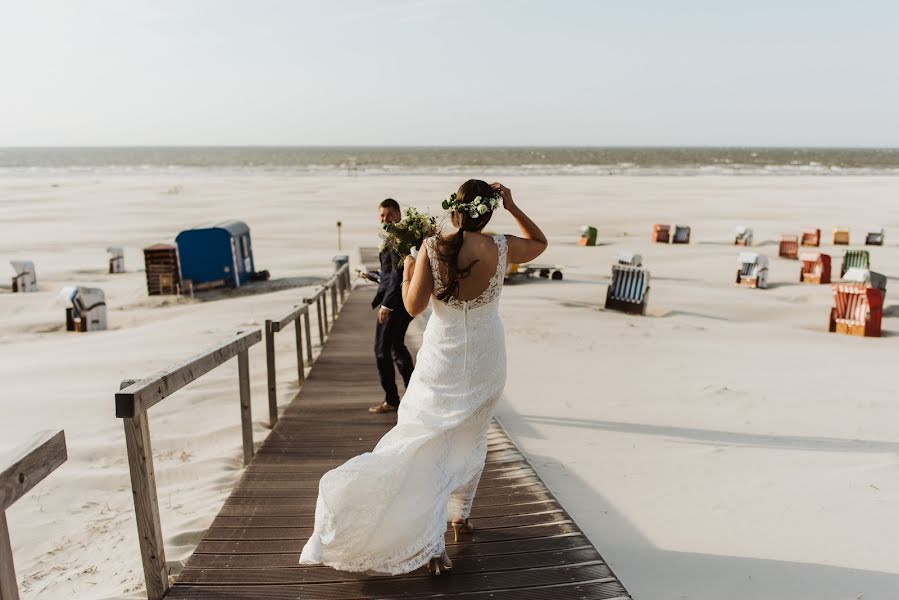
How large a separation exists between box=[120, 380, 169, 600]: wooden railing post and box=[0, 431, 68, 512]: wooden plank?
2.23 feet

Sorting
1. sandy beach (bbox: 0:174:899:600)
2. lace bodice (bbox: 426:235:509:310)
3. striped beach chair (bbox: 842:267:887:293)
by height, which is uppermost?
lace bodice (bbox: 426:235:509:310)

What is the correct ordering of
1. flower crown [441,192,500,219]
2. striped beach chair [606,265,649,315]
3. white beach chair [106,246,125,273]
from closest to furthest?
flower crown [441,192,500,219]
striped beach chair [606,265,649,315]
white beach chair [106,246,125,273]

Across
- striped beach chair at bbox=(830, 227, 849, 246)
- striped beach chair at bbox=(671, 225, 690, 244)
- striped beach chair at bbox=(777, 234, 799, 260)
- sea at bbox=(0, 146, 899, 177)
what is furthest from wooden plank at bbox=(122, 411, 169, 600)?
sea at bbox=(0, 146, 899, 177)

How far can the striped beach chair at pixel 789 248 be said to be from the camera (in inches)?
837

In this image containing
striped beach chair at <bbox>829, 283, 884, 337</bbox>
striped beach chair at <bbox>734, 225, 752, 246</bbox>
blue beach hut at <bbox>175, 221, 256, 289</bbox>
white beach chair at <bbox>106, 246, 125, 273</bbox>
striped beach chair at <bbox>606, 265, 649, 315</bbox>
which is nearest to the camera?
striped beach chair at <bbox>829, 283, 884, 337</bbox>

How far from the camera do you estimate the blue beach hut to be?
1647 cm

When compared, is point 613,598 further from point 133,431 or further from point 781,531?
point 133,431

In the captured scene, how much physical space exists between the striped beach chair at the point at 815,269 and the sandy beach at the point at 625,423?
17.2 inches

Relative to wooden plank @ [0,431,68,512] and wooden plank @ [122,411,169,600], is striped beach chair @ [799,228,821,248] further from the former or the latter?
wooden plank @ [0,431,68,512]

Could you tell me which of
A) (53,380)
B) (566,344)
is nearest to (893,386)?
(566,344)

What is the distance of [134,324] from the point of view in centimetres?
1376

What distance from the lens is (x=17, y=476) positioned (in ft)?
8.04

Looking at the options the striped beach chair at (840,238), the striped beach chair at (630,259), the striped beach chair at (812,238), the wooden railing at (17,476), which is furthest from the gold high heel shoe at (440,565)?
the striped beach chair at (840,238)

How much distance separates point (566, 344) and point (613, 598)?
7694 mm
